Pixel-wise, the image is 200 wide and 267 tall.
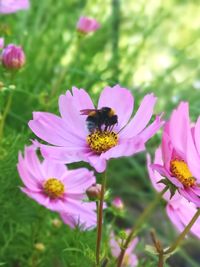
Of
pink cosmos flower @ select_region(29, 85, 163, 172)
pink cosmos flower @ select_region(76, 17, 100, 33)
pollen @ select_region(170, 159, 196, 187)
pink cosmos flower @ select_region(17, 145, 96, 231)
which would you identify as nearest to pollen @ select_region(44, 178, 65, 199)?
pink cosmos flower @ select_region(17, 145, 96, 231)

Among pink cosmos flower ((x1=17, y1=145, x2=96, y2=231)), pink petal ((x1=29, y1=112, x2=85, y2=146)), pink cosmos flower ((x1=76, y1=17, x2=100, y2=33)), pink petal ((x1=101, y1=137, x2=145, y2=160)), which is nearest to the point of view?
pink petal ((x1=101, y1=137, x2=145, y2=160))

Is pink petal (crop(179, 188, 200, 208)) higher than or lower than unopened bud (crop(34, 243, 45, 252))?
higher

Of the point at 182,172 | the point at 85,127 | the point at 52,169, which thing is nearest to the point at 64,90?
the point at 52,169

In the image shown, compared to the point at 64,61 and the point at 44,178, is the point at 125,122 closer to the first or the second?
the point at 44,178

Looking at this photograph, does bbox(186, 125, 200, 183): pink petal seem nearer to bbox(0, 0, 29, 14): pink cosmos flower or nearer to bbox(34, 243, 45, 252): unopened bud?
bbox(34, 243, 45, 252): unopened bud

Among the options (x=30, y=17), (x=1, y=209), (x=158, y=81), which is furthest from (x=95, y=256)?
(x=30, y=17)

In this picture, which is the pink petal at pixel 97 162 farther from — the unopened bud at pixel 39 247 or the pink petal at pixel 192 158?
the unopened bud at pixel 39 247
